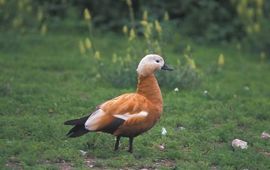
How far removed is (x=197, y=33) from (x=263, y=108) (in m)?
5.11

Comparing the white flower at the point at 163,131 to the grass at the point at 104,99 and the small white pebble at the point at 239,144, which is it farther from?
the small white pebble at the point at 239,144

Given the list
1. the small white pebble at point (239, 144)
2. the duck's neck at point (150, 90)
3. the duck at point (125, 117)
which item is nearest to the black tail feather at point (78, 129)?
the duck at point (125, 117)

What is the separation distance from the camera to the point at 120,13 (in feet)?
48.5

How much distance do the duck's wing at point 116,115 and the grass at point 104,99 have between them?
1.13 ft

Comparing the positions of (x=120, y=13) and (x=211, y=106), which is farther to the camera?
(x=120, y=13)

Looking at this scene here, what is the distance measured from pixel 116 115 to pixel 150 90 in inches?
19.4

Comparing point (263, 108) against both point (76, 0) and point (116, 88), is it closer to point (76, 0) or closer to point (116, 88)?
point (116, 88)

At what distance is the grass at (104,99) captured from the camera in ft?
23.4

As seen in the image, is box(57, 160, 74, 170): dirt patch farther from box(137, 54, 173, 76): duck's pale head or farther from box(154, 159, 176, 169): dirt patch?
box(137, 54, 173, 76): duck's pale head

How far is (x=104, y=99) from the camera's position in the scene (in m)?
9.59

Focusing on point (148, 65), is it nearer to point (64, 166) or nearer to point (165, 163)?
point (165, 163)

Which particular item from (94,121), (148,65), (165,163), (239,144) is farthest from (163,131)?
(94,121)

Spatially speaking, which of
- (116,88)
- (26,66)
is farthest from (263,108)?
Result: (26,66)

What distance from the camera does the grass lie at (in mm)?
7137
